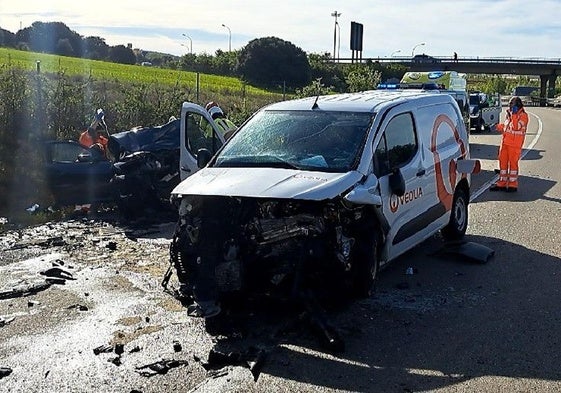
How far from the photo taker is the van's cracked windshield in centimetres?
700

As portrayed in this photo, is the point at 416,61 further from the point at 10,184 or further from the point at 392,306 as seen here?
the point at 392,306

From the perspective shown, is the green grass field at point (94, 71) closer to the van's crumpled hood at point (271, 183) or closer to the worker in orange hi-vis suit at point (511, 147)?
the worker in orange hi-vis suit at point (511, 147)

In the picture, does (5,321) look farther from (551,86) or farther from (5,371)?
(551,86)

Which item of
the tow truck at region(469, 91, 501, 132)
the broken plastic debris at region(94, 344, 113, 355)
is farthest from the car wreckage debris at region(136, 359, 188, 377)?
the tow truck at region(469, 91, 501, 132)

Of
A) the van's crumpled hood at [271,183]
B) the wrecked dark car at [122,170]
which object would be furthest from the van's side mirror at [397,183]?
the wrecked dark car at [122,170]

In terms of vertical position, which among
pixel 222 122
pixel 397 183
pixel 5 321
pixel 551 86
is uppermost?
pixel 551 86

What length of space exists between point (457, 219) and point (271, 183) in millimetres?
4065

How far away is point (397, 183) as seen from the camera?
7355mm

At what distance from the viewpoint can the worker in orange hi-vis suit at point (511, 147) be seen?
14.1 meters

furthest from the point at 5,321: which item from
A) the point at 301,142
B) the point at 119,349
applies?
the point at 301,142

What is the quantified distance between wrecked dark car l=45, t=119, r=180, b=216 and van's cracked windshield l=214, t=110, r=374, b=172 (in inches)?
154

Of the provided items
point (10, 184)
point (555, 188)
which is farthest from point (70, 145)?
point (555, 188)

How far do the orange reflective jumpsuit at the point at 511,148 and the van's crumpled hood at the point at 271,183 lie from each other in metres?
8.10

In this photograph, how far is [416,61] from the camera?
286 ft
